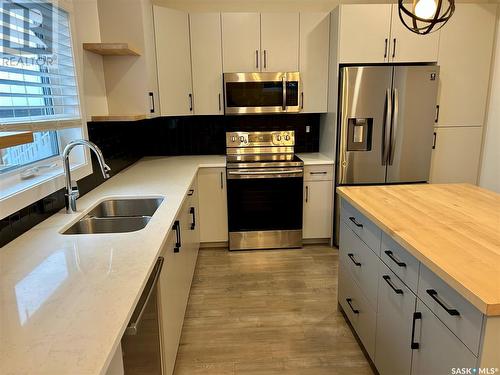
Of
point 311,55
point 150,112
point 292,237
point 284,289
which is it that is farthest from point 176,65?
point 284,289

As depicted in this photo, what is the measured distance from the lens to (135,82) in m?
2.86

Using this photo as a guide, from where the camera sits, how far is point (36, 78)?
1907 mm

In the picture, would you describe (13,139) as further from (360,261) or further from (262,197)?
(262,197)

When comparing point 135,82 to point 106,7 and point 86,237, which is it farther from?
point 86,237

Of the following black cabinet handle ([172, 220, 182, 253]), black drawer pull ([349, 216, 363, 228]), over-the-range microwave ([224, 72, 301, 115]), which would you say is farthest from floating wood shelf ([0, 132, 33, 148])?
over-the-range microwave ([224, 72, 301, 115])

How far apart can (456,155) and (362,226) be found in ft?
7.13

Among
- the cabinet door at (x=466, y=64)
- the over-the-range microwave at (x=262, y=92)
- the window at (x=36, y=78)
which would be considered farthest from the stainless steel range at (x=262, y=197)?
the window at (x=36, y=78)

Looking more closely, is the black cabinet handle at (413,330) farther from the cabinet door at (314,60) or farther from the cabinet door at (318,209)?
the cabinet door at (314,60)

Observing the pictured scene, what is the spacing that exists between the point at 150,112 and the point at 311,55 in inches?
65.7

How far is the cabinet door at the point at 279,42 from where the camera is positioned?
3482 mm

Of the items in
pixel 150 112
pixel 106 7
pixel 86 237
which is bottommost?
pixel 86 237

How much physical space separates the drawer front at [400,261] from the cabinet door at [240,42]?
239 centimetres

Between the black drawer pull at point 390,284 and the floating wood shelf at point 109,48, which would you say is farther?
the floating wood shelf at point 109,48

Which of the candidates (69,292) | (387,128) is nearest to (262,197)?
(387,128)
